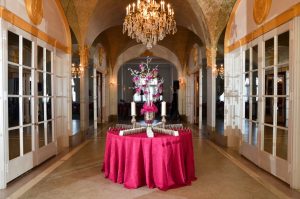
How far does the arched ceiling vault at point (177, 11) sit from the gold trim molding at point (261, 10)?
2.22 m

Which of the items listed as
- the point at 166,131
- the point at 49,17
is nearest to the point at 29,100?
A: the point at 49,17

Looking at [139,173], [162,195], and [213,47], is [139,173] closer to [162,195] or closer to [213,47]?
[162,195]

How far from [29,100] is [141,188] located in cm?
280

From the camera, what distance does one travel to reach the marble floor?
153 inches

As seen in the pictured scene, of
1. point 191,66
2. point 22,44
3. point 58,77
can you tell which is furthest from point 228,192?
point 191,66

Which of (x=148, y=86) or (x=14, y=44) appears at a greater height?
(x=14, y=44)

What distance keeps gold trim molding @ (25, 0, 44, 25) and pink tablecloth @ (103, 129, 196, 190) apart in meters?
2.74

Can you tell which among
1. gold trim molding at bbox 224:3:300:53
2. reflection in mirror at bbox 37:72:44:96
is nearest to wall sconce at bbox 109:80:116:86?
gold trim molding at bbox 224:3:300:53

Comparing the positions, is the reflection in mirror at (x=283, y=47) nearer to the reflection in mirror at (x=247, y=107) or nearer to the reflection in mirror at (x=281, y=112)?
the reflection in mirror at (x=281, y=112)

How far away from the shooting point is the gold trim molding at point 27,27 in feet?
13.8

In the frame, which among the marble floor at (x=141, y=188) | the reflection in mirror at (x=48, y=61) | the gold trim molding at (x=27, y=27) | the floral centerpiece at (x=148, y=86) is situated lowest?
the marble floor at (x=141, y=188)

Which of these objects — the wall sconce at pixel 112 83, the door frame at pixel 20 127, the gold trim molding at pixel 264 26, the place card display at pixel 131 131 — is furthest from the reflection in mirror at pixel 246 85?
the wall sconce at pixel 112 83

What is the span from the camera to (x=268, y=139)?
5.32m

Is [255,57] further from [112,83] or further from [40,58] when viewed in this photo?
[112,83]
